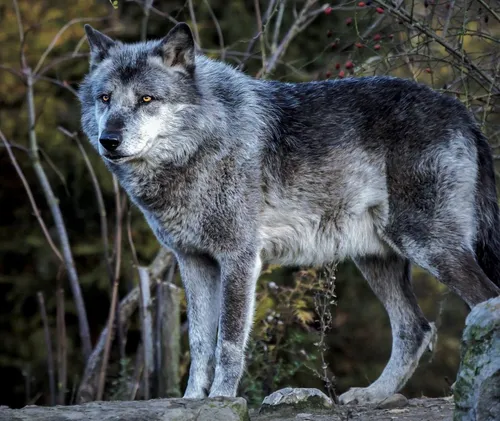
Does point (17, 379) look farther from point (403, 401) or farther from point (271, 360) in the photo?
point (403, 401)

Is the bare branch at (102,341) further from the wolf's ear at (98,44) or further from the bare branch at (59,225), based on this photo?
the wolf's ear at (98,44)

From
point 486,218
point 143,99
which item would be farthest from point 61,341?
point 486,218

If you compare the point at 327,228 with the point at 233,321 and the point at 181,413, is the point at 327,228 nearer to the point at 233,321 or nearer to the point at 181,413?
the point at 233,321

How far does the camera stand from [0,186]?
9.03m

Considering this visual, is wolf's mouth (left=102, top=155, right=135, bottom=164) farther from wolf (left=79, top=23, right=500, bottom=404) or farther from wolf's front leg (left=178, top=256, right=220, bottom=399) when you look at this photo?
wolf's front leg (left=178, top=256, right=220, bottom=399)

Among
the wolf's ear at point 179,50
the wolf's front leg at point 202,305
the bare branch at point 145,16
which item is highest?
the bare branch at point 145,16

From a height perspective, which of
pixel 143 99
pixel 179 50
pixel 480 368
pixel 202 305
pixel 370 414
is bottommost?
pixel 370 414

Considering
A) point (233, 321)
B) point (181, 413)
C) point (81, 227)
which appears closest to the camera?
point (181, 413)

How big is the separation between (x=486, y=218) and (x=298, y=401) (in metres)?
1.63

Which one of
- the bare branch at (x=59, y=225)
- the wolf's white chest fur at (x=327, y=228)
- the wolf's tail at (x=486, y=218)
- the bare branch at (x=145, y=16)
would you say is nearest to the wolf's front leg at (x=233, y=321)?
the wolf's white chest fur at (x=327, y=228)

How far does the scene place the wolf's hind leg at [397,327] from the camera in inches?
203

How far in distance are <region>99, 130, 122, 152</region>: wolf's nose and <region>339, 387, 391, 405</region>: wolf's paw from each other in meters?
2.03

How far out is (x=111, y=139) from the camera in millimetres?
4566

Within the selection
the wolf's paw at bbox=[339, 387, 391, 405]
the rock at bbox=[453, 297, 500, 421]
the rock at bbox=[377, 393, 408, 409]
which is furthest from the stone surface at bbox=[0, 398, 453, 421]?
the rock at bbox=[453, 297, 500, 421]
